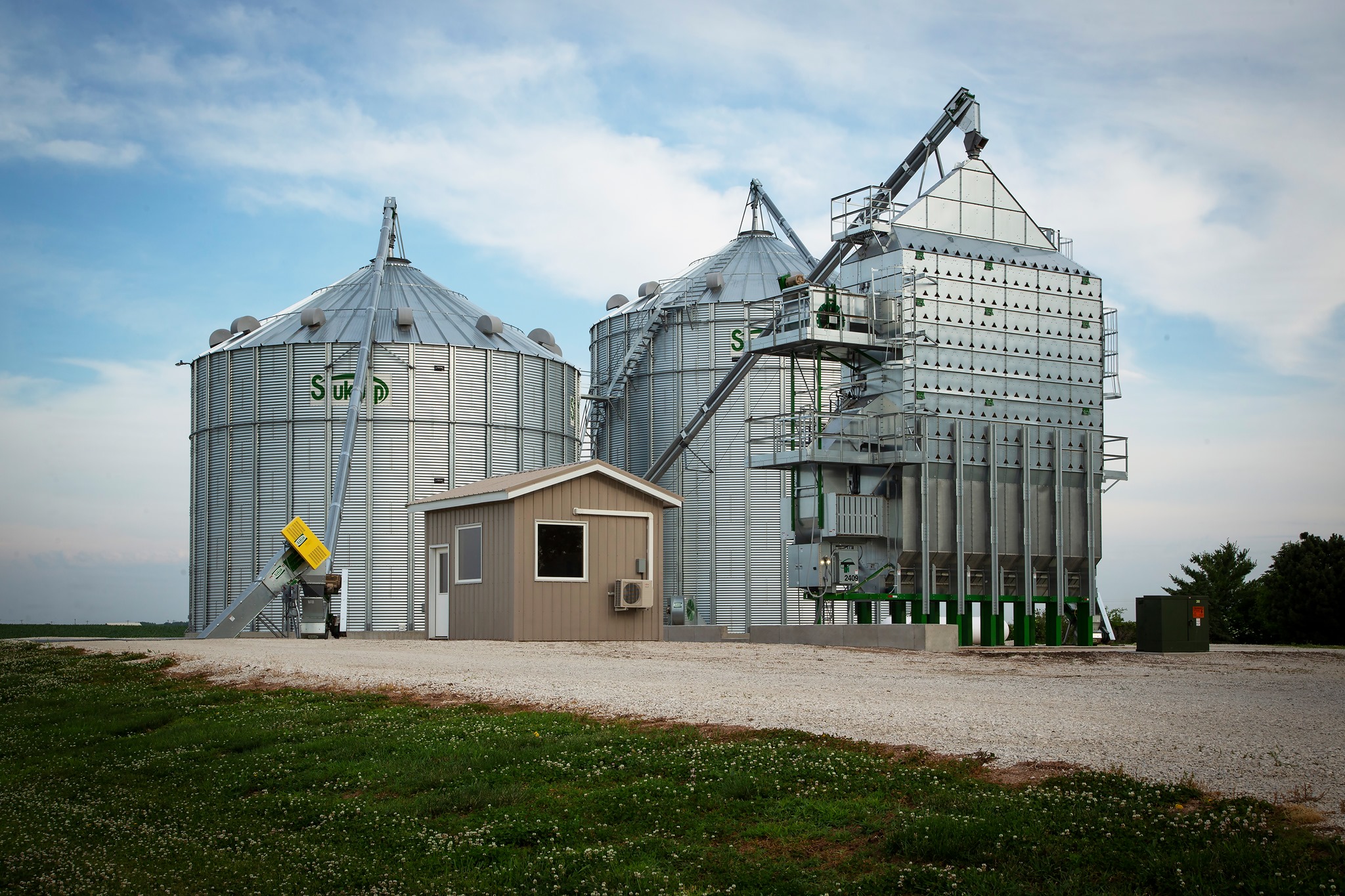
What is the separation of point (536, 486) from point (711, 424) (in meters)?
19.8

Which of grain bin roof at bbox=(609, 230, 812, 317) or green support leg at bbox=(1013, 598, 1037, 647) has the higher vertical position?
grain bin roof at bbox=(609, 230, 812, 317)

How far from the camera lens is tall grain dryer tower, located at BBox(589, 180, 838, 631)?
4769 centimetres

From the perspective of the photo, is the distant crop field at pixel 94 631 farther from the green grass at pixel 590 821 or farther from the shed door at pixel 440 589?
the green grass at pixel 590 821

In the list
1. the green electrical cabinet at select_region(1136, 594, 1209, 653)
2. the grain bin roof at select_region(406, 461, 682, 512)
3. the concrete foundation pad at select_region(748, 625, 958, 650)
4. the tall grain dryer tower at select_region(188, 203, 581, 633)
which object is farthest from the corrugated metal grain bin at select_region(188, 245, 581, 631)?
the green electrical cabinet at select_region(1136, 594, 1209, 653)

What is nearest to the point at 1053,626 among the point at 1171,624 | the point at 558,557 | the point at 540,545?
the point at 1171,624

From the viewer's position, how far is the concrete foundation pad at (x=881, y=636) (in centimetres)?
Result: 2761

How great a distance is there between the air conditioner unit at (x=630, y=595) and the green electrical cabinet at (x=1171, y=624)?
35.9ft

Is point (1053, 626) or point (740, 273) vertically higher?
point (740, 273)

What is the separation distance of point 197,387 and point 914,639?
3244cm

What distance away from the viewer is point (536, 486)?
Result: 2984 centimetres

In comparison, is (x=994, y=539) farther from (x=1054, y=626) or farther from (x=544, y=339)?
(x=544, y=339)

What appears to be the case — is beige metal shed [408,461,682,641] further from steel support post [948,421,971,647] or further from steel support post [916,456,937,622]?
steel support post [948,421,971,647]

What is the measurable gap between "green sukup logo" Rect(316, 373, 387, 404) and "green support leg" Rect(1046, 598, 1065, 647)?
2397cm

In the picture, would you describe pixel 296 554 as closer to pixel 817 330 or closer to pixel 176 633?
pixel 817 330
